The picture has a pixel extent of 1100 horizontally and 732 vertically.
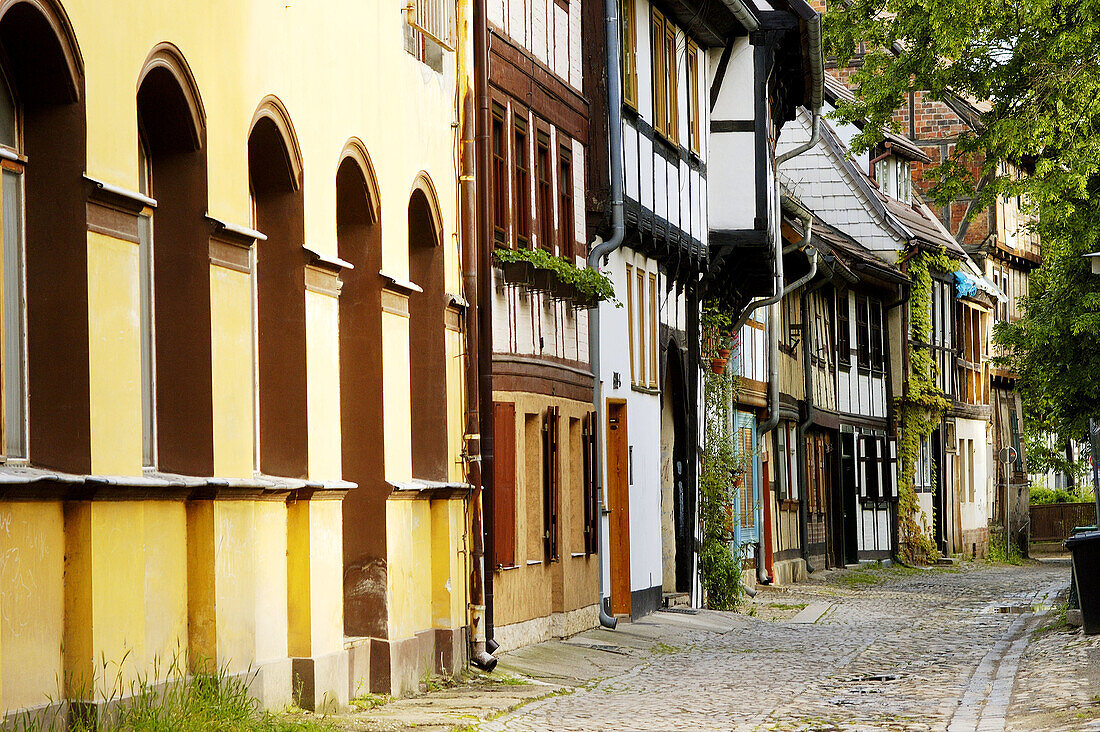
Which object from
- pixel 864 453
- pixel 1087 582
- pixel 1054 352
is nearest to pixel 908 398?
pixel 864 453

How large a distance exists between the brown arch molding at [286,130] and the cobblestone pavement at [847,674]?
3804mm

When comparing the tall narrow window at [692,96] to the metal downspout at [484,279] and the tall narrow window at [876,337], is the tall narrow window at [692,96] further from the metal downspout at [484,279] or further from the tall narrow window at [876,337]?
the tall narrow window at [876,337]

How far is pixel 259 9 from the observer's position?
11008mm

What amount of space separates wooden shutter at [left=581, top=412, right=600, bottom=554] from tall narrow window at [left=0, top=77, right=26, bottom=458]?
37.6 ft

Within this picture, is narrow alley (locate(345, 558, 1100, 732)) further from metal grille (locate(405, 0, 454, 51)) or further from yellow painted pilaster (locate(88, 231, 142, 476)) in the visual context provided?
metal grille (locate(405, 0, 454, 51))

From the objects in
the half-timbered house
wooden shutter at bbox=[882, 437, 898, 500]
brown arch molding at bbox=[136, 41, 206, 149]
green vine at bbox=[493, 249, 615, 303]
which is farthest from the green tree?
wooden shutter at bbox=[882, 437, 898, 500]

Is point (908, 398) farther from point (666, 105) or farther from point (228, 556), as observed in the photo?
point (228, 556)

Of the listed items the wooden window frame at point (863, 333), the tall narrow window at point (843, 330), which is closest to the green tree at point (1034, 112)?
the tall narrow window at point (843, 330)

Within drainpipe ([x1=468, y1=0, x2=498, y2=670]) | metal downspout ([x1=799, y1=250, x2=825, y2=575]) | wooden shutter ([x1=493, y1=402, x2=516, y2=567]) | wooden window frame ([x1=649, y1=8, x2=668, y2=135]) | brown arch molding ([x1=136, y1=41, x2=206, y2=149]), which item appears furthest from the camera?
metal downspout ([x1=799, y1=250, x2=825, y2=575])

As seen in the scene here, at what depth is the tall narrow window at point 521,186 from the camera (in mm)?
17328

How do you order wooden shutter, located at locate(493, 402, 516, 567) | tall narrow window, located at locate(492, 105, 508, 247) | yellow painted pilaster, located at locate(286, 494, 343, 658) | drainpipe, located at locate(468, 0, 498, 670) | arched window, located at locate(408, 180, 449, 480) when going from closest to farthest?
yellow painted pilaster, located at locate(286, 494, 343, 658) < arched window, located at locate(408, 180, 449, 480) < drainpipe, located at locate(468, 0, 498, 670) < wooden shutter, located at locate(493, 402, 516, 567) < tall narrow window, located at locate(492, 105, 508, 247)

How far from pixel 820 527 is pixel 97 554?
98.6 feet

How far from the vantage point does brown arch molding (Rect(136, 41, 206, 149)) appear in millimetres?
9438

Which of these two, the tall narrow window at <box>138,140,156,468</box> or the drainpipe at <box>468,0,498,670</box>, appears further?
the drainpipe at <box>468,0,498,670</box>
